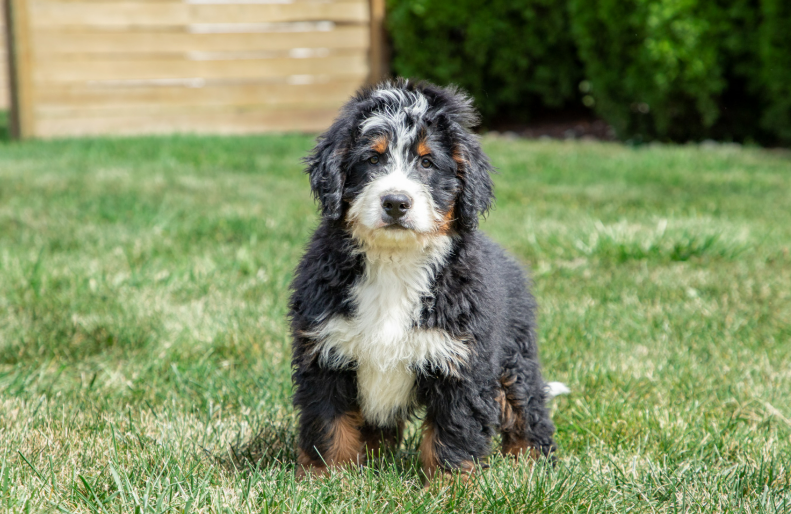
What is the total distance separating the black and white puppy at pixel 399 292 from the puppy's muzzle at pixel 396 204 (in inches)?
0.4

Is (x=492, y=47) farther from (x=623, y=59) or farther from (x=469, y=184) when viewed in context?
(x=469, y=184)

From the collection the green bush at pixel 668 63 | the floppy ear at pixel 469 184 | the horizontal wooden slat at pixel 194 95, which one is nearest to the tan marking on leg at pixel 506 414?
the floppy ear at pixel 469 184

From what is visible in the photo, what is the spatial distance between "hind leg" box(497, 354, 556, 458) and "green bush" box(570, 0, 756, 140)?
309 inches

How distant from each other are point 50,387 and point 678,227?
4.38m

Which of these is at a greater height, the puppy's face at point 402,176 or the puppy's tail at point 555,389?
the puppy's face at point 402,176

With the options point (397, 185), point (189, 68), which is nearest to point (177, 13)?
point (189, 68)

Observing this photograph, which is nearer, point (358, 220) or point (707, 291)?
point (358, 220)

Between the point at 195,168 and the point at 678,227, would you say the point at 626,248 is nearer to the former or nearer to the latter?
the point at 678,227

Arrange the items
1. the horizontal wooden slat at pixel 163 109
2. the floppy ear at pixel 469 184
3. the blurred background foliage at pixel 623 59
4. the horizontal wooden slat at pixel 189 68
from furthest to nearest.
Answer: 1. the horizontal wooden slat at pixel 163 109
2. the horizontal wooden slat at pixel 189 68
3. the blurred background foliage at pixel 623 59
4. the floppy ear at pixel 469 184

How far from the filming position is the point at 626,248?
5602 mm

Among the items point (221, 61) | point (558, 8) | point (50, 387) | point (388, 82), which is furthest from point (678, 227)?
point (221, 61)

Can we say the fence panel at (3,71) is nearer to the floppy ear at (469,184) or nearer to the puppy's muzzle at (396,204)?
the floppy ear at (469,184)

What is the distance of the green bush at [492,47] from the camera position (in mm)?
12391

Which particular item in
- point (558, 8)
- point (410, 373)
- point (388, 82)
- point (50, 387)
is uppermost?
point (558, 8)
